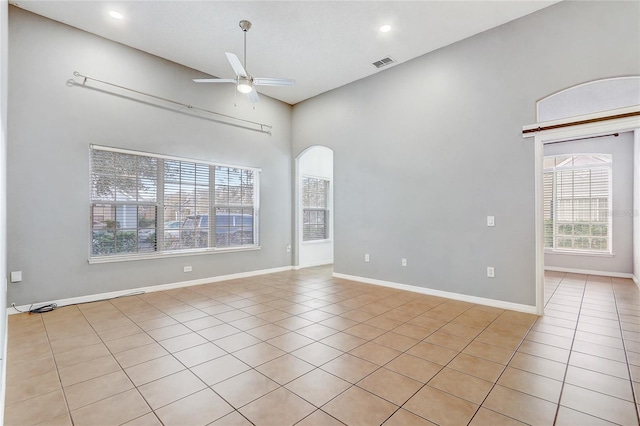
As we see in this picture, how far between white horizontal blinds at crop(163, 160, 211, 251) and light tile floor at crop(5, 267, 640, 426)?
1.22m

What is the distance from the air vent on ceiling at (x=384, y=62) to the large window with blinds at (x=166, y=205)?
9.77 ft

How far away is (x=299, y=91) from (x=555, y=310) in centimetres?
541

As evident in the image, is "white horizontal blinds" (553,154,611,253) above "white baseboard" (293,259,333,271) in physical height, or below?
above

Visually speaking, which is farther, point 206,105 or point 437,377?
point 206,105

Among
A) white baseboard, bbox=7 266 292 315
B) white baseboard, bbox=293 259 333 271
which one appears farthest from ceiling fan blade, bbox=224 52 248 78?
white baseboard, bbox=293 259 333 271

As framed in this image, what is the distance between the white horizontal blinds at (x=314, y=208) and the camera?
7.24 metres

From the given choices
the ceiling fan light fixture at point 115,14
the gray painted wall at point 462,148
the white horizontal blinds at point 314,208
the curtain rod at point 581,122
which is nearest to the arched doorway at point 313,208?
the white horizontal blinds at point 314,208

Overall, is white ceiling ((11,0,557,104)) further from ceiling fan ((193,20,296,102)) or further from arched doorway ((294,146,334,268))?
arched doorway ((294,146,334,268))

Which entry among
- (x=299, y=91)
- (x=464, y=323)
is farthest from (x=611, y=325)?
(x=299, y=91)

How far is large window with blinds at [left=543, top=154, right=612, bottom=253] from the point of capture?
6156mm

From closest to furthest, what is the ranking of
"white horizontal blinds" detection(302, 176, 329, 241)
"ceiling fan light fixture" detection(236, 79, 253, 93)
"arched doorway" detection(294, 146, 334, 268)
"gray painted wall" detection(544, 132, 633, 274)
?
1. "ceiling fan light fixture" detection(236, 79, 253, 93)
2. "gray painted wall" detection(544, 132, 633, 274)
3. "arched doorway" detection(294, 146, 334, 268)
4. "white horizontal blinds" detection(302, 176, 329, 241)

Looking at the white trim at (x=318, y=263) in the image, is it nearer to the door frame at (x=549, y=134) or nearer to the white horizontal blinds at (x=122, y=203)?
the white horizontal blinds at (x=122, y=203)

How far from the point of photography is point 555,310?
12.6ft

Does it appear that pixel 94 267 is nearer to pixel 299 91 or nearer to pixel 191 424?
pixel 191 424
